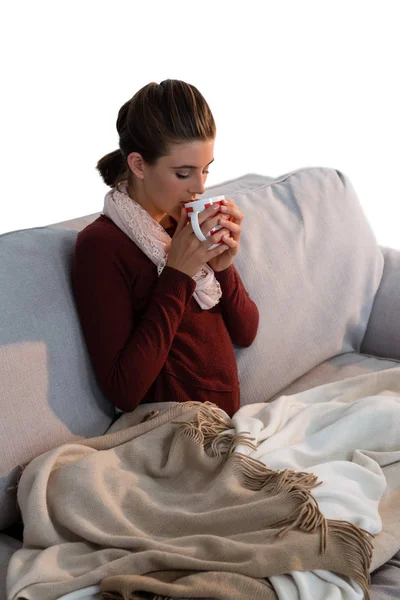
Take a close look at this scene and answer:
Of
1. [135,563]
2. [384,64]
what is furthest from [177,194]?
[384,64]

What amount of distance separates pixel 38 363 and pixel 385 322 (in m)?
1.02

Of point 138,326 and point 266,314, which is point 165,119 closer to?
point 138,326

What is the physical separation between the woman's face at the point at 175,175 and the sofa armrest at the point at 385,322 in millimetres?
738

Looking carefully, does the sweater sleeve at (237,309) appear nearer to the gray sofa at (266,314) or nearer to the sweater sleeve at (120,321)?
the gray sofa at (266,314)

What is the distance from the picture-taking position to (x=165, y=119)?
1.77 m

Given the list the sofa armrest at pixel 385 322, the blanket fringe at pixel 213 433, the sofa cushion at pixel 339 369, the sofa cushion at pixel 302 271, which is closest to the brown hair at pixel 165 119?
the sofa cushion at pixel 302 271

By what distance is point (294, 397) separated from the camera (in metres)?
1.95

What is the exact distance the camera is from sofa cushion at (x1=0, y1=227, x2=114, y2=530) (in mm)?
1647

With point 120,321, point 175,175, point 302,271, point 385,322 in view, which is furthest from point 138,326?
point 385,322

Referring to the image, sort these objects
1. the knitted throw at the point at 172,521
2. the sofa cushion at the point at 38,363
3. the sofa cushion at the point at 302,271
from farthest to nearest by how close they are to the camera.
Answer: the sofa cushion at the point at 302,271
the sofa cushion at the point at 38,363
the knitted throw at the point at 172,521

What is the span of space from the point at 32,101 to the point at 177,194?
1.45 m

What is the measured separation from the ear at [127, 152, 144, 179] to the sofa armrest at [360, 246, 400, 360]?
2.76ft

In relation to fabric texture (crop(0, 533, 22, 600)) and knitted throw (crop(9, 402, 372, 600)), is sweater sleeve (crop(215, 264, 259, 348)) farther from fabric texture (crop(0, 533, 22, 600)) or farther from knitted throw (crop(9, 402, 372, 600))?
fabric texture (crop(0, 533, 22, 600))

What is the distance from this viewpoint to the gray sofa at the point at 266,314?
5.47 ft
